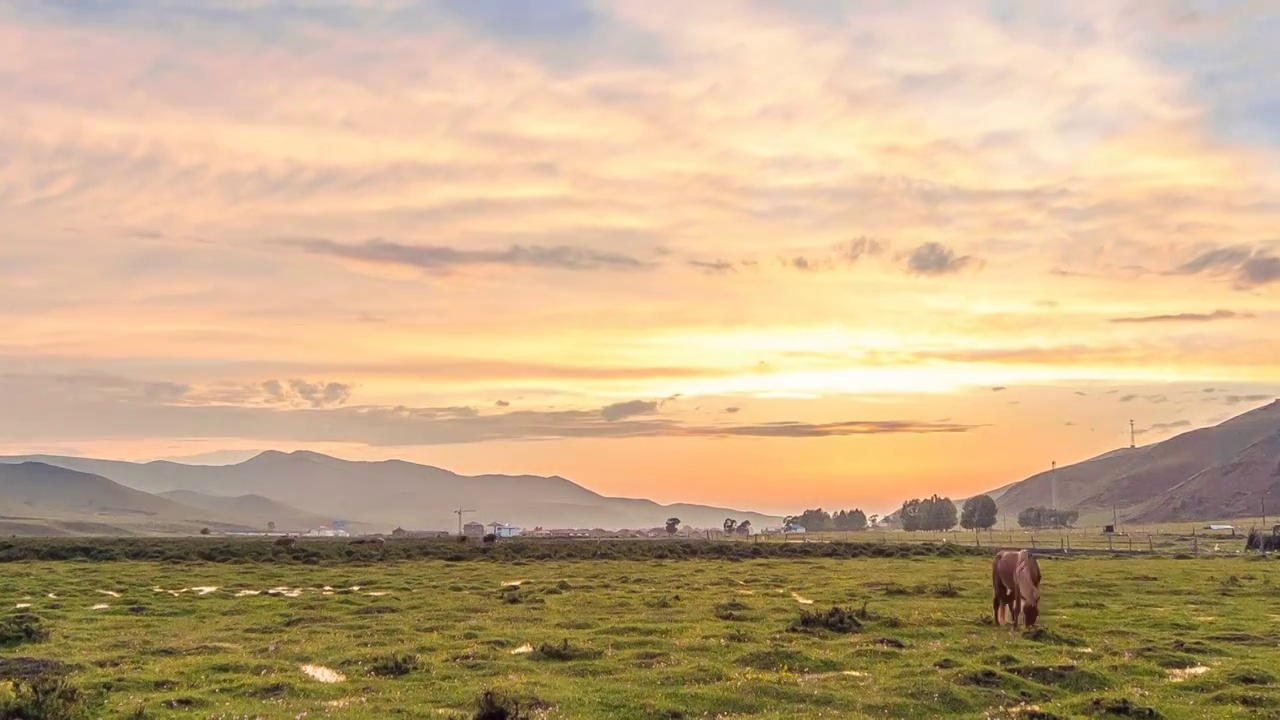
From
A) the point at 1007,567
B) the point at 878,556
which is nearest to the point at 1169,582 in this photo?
the point at 1007,567

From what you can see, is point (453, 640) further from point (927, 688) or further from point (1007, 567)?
point (1007, 567)

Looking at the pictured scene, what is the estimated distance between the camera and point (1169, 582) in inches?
2053

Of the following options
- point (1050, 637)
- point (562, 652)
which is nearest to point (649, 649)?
point (562, 652)

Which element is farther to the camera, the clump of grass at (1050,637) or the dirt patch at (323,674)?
the clump of grass at (1050,637)

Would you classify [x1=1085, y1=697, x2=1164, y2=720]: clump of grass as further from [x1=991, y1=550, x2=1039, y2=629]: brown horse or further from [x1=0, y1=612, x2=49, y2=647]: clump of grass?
[x1=0, y1=612, x2=49, y2=647]: clump of grass

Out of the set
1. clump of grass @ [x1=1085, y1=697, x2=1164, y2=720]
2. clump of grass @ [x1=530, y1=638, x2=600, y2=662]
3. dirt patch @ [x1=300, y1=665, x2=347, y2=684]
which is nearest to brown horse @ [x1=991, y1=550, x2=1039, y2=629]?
clump of grass @ [x1=1085, y1=697, x2=1164, y2=720]

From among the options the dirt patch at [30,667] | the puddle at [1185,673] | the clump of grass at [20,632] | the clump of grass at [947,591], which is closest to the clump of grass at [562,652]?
the dirt patch at [30,667]

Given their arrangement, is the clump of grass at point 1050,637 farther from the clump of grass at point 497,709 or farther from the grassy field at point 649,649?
the clump of grass at point 497,709

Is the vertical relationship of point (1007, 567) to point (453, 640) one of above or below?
above

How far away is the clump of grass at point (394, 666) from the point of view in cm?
2538

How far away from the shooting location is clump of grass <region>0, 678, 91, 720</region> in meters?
18.4

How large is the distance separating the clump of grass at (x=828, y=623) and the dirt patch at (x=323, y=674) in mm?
14928

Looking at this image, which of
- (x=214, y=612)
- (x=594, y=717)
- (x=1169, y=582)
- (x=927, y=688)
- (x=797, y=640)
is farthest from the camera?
(x=1169, y=582)

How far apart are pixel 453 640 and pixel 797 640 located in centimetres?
1127
